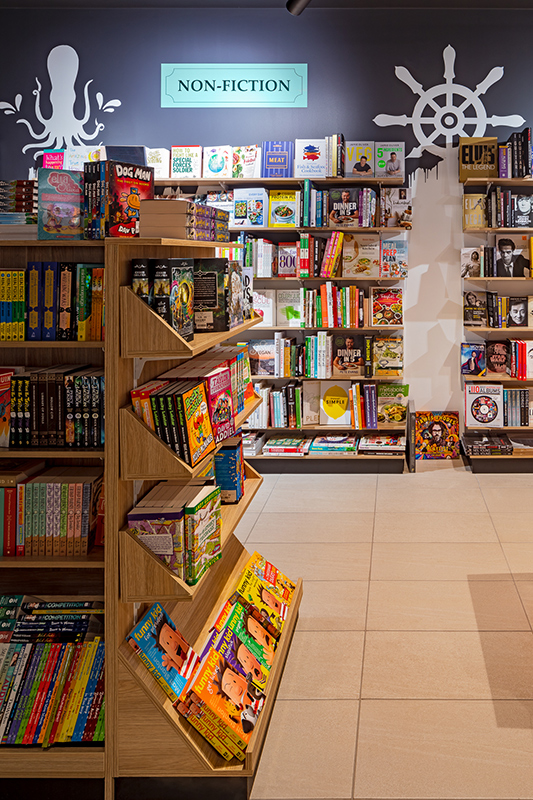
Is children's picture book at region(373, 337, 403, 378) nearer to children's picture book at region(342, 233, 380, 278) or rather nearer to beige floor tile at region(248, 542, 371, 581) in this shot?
children's picture book at region(342, 233, 380, 278)

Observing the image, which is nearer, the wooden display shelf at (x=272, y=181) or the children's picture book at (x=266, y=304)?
the wooden display shelf at (x=272, y=181)

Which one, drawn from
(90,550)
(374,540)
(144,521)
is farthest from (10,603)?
(374,540)

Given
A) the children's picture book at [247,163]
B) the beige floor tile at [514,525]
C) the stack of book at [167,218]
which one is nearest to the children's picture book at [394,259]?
the children's picture book at [247,163]

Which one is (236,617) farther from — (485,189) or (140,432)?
(485,189)

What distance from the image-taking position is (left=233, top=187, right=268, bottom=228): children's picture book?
580 cm

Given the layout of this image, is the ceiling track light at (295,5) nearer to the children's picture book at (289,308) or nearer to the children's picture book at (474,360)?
the children's picture book at (289,308)

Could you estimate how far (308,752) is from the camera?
7.71 ft

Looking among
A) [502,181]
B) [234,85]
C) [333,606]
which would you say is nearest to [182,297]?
[333,606]

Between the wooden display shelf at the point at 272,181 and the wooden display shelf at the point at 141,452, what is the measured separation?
4.17 meters

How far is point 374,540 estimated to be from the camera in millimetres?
4344

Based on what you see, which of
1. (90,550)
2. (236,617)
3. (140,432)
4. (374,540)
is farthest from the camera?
(374,540)

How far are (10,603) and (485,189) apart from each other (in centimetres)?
517

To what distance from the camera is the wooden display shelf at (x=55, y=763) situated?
2.07 m

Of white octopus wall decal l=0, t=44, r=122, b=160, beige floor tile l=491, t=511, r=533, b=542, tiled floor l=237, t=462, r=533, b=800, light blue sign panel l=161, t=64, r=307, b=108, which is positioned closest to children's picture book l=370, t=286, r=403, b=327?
tiled floor l=237, t=462, r=533, b=800
